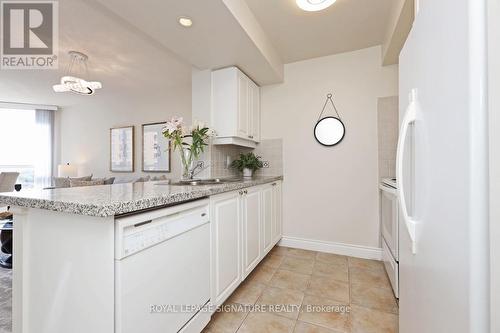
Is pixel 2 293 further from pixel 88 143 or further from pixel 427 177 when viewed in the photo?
pixel 88 143

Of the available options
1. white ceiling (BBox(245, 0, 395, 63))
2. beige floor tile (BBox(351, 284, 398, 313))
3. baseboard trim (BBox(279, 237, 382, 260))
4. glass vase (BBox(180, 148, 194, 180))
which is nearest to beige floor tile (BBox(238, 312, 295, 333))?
beige floor tile (BBox(351, 284, 398, 313))

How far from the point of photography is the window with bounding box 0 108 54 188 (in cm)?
490

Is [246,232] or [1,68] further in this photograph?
[1,68]

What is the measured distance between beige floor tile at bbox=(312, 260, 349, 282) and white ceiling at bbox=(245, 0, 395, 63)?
241 cm

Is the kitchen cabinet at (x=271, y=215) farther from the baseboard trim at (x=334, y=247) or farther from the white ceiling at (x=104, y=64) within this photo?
the white ceiling at (x=104, y=64)

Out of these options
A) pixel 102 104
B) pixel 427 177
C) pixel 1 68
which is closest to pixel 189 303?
pixel 427 177

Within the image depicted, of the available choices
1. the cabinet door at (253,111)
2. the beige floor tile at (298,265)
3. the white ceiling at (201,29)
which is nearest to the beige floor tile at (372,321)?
the beige floor tile at (298,265)

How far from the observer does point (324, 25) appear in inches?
82.0

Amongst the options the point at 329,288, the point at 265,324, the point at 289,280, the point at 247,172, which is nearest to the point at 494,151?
the point at 265,324

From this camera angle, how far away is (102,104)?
4.73m

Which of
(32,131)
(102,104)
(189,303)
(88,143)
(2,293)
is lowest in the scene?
(2,293)

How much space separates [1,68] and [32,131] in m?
2.72

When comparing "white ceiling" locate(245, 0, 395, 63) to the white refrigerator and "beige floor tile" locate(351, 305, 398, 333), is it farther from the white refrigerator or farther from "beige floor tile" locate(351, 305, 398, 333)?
"beige floor tile" locate(351, 305, 398, 333)

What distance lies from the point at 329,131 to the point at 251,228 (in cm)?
152
